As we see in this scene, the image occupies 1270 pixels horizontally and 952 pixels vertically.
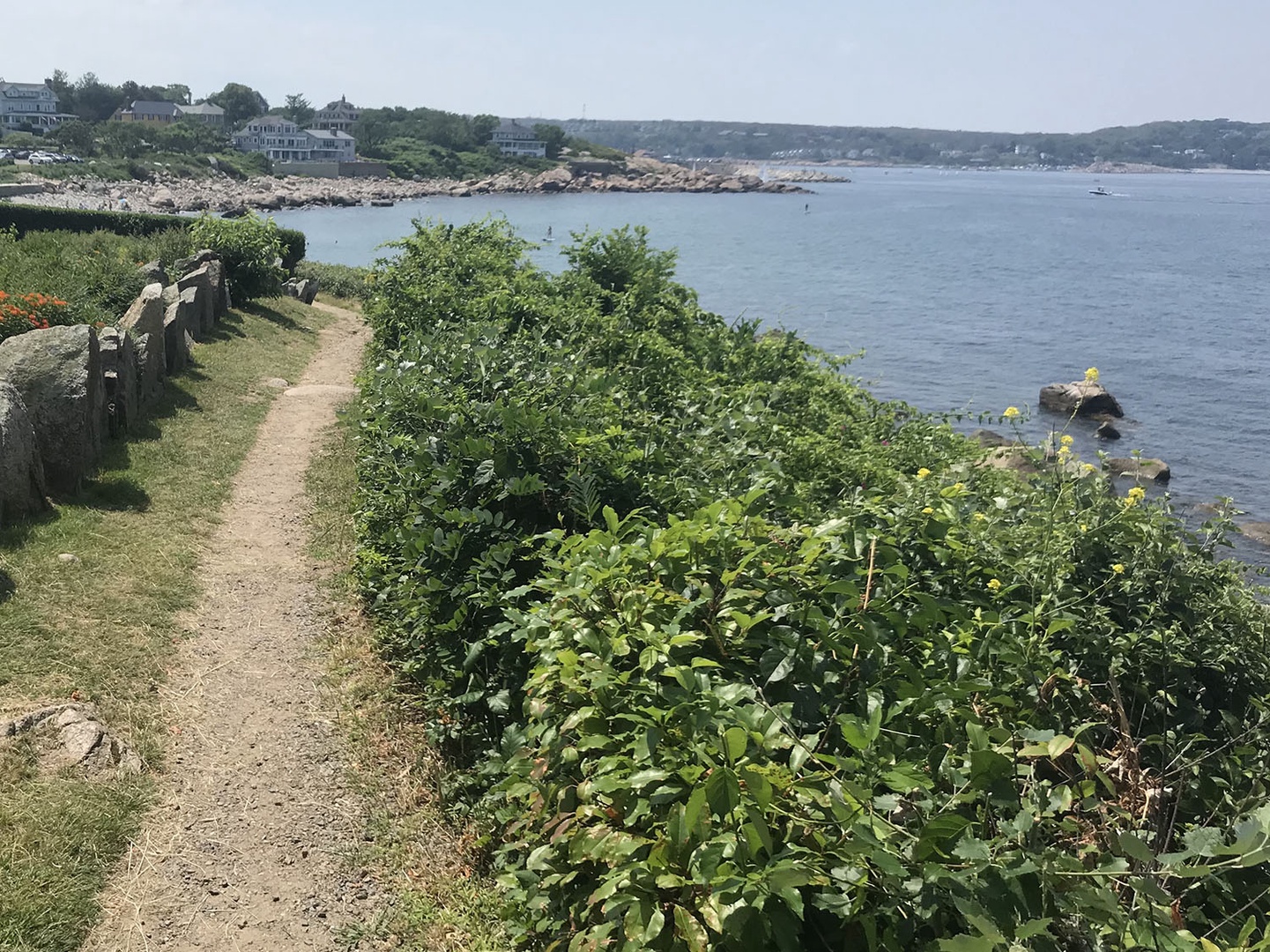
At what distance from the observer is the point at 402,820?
4.89 metres

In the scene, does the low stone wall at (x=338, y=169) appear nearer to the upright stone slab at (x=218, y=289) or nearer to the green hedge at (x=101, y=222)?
the green hedge at (x=101, y=222)

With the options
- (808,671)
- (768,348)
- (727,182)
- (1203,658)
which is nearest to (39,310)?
(768,348)

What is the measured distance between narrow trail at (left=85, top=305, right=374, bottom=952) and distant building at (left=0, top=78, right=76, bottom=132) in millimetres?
156117

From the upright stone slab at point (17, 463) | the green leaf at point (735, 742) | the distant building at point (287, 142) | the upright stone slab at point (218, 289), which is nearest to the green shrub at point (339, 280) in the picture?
the upright stone slab at point (218, 289)

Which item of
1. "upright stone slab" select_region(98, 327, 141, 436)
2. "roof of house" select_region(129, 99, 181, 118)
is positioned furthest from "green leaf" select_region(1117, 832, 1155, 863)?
"roof of house" select_region(129, 99, 181, 118)

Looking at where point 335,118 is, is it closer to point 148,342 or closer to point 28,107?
point 28,107

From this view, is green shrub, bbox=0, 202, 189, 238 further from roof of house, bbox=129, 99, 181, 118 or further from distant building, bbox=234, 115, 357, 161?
roof of house, bbox=129, 99, 181, 118

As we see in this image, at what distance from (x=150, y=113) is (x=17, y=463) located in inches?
6185

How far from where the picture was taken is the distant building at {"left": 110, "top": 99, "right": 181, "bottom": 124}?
139000 mm

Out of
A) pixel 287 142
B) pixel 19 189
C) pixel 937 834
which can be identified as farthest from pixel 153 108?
pixel 937 834

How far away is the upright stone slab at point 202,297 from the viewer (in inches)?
663

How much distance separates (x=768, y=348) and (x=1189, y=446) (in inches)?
810

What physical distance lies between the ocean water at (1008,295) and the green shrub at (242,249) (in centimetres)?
781

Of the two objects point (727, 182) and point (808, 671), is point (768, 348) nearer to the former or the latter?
point (808, 671)
